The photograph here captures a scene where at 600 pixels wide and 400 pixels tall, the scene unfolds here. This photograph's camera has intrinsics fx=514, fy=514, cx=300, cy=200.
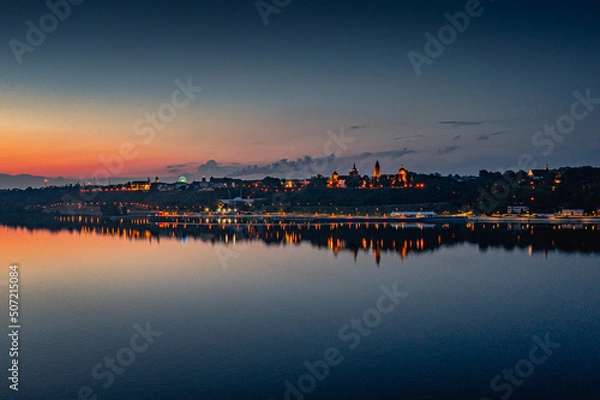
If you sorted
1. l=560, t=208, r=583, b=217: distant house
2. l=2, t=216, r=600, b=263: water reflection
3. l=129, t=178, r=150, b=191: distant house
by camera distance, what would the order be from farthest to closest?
1. l=129, t=178, r=150, b=191: distant house
2. l=560, t=208, r=583, b=217: distant house
3. l=2, t=216, r=600, b=263: water reflection

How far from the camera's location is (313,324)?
1539 centimetres

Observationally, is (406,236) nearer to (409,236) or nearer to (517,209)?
(409,236)

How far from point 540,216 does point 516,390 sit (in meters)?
48.3

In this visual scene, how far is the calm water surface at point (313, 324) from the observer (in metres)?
10.9

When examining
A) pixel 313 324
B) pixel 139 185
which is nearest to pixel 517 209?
pixel 313 324

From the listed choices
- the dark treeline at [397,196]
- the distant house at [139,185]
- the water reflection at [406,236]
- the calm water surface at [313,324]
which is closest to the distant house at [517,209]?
the dark treeline at [397,196]

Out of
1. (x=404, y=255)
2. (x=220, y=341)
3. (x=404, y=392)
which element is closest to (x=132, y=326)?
(x=220, y=341)

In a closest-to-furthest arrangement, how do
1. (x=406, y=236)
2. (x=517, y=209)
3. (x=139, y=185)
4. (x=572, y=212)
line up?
(x=406, y=236)
(x=572, y=212)
(x=517, y=209)
(x=139, y=185)

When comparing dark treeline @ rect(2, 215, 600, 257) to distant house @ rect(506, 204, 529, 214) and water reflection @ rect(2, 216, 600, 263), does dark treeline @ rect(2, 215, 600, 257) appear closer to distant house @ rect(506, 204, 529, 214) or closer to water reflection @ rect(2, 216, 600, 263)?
water reflection @ rect(2, 216, 600, 263)

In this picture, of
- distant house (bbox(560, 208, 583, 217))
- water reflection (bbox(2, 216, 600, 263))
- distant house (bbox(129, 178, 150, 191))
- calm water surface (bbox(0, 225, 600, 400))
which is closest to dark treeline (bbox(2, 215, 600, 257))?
water reflection (bbox(2, 216, 600, 263))

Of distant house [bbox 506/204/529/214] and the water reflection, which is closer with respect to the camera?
the water reflection

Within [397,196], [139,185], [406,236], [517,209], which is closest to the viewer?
[406,236]

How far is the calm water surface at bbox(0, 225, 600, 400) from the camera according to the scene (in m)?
10.9

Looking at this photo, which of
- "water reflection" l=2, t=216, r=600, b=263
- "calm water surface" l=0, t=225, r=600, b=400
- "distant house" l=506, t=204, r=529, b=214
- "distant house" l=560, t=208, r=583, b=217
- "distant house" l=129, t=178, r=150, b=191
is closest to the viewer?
"calm water surface" l=0, t=225, r=600, b=400
